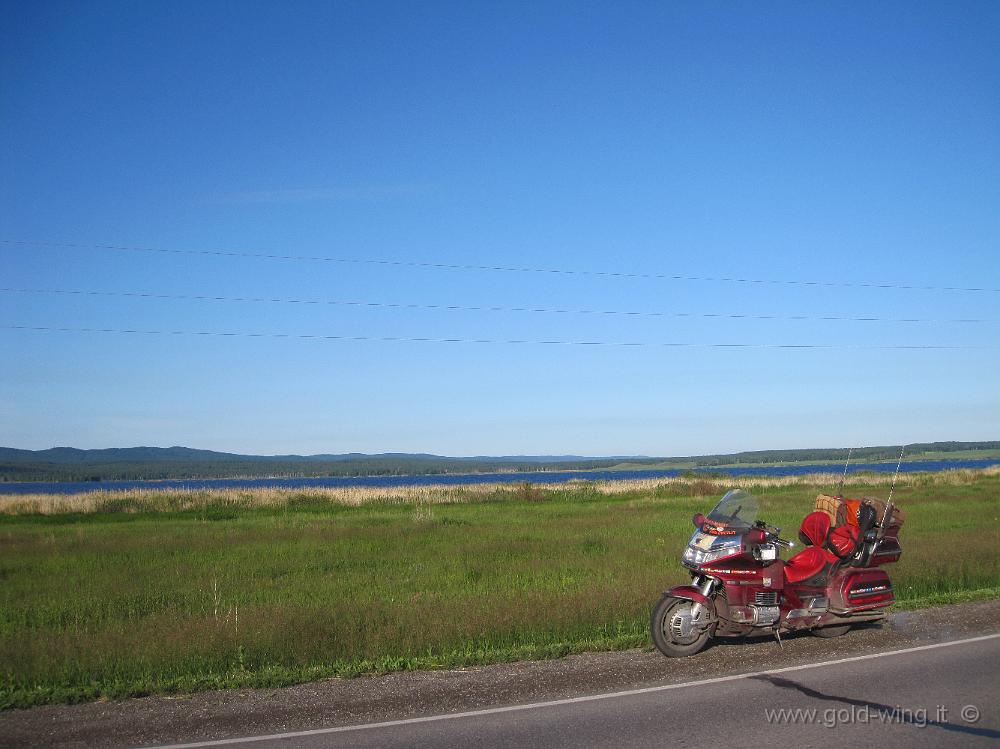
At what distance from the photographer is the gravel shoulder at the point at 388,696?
282 inches

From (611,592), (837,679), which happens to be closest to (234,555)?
(611,592)

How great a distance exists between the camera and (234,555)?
2208 centimetres

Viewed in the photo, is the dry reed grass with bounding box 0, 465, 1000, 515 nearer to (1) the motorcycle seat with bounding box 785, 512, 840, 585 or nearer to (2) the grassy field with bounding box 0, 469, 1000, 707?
(2) the grassy field with bounding box 0, 469, 1000, 707

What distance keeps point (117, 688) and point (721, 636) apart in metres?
6.72

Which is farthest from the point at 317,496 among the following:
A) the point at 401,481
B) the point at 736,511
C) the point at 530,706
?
the point at 401,481

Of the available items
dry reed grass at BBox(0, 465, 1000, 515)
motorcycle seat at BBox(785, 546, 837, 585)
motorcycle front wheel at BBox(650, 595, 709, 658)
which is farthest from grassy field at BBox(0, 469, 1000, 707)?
dry reed grass at BBox(0, 465, 1000, 515)

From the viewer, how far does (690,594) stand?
376 inches

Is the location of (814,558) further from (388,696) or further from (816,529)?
(388,696)

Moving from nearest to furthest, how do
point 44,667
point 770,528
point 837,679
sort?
point 837,679
point 44,667
point 770,528

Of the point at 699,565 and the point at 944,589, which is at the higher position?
the point at 699,565

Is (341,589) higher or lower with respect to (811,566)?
lower

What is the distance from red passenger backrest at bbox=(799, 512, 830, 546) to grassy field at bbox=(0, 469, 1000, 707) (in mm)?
2486

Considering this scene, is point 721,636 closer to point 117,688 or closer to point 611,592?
point 611,592

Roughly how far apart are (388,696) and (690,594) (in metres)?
3.64
